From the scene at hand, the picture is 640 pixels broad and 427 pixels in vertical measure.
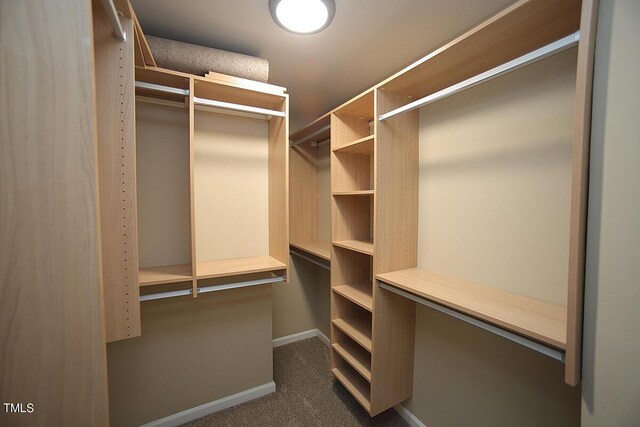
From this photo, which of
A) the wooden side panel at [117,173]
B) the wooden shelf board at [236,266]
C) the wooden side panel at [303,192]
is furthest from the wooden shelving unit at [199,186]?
the wooden side panel at [303,192]

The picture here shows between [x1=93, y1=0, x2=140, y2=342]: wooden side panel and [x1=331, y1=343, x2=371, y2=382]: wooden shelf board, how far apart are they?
1340 millimetres

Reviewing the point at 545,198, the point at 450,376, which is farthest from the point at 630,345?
the point at 450,376

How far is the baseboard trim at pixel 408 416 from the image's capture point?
66.5 inches

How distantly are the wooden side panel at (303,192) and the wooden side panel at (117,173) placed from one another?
1667mm

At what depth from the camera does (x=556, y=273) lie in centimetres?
106

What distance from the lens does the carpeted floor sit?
174 cm

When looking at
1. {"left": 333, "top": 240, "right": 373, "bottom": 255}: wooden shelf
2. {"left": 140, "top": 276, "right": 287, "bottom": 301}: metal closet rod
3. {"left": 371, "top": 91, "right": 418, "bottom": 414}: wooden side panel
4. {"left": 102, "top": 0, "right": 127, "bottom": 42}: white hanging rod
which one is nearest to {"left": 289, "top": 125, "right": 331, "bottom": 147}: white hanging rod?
{"left": 371, "top": 91, "right": 418, "bottom": 414}: wooden side panel

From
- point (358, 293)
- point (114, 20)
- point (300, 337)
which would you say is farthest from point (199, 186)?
point (300, 337)

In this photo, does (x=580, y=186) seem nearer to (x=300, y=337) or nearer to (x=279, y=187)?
(x=279, y=187)

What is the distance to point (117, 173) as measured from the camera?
3.48 feet

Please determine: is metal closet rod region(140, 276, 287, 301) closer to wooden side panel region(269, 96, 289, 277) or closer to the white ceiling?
wooden side panel region(269, 96, 289, 277)

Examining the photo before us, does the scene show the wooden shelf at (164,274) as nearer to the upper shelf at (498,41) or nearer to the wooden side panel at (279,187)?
the wooden side panel at (279,187)

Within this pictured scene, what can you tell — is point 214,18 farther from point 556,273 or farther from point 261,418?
point 261,418

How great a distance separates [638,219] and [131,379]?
250 cm
